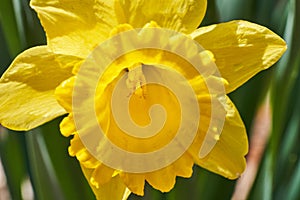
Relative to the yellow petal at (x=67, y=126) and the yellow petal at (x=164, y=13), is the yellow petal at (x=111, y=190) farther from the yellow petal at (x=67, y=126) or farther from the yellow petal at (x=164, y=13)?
the yellow petal at (x=164, y=13)

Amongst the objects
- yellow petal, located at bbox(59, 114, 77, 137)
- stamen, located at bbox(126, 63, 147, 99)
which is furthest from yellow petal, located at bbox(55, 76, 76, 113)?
stamen, located at bbox(126, 63, 147, 99)

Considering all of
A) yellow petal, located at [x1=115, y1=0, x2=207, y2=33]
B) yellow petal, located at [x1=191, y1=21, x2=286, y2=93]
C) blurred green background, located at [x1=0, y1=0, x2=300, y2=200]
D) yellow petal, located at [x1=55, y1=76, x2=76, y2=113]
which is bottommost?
blurred green background, located at [x1=0, y1=0, x2=300, y2=200]

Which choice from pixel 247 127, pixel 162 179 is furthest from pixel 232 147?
pixel 247 127

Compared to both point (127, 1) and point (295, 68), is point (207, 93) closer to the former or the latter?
point (127, 1)

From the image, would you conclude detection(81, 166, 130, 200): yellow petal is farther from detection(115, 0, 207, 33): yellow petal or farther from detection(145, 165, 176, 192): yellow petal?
detection(115, 0, 207, 33): yellow petal

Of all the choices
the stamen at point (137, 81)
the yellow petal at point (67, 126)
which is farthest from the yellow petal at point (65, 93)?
the stamen at point (137, 81)

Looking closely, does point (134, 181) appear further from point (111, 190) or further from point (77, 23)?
point (77, 23)

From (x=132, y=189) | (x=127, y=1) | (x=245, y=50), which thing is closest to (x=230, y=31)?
(x=245, y=50)
